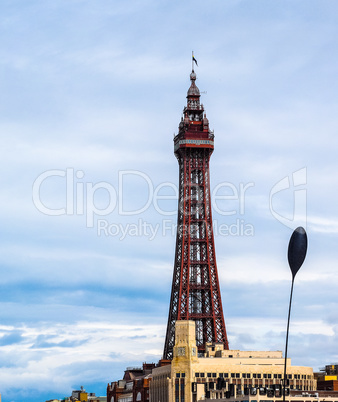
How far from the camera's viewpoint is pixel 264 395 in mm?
188250

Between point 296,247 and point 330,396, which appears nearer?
point 296,247

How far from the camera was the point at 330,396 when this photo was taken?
198 meters

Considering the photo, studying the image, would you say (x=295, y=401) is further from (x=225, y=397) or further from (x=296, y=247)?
(x=296, y=247)

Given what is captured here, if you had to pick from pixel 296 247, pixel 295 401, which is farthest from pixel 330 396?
pixel 296 247

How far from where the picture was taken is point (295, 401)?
189 m

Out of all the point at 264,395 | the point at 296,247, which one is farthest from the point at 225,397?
the point at 296,247

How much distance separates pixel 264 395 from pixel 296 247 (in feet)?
203

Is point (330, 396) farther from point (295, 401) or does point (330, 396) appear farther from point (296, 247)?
point (296, 247)

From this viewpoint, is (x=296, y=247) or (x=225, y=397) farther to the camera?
(x=225, y=397)

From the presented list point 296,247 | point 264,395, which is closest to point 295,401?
point 264,395

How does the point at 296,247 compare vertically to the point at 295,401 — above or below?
above

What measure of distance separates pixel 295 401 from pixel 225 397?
13.0 meters

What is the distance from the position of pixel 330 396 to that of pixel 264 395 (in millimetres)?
14122

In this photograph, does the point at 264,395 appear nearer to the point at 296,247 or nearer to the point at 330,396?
the point at 330,396
